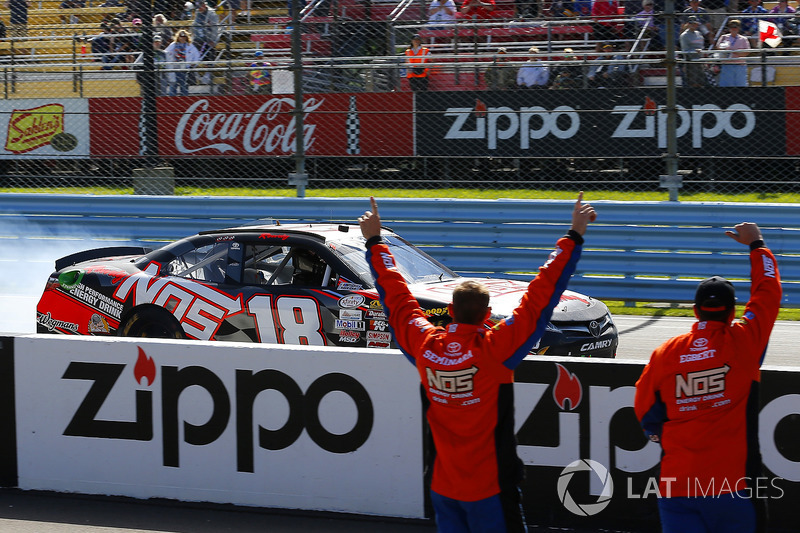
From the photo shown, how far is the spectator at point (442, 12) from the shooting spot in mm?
15492

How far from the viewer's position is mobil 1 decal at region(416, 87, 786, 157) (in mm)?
14125

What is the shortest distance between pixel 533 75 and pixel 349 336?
8734 mm

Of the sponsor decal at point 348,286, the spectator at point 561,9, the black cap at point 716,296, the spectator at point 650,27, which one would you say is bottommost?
the sponsor decal at point 348,286

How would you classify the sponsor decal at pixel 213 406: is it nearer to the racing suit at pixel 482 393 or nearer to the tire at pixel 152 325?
the racing suit at pixel 482 393

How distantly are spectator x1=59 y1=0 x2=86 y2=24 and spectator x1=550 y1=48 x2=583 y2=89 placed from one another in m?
10.4

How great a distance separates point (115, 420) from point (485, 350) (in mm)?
2988

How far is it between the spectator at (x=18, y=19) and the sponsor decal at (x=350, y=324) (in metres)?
14.3

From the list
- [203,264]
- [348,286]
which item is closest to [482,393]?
[348,286]

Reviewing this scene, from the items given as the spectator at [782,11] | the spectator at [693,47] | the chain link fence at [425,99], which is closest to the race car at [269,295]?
the chain link fence at [425,99]

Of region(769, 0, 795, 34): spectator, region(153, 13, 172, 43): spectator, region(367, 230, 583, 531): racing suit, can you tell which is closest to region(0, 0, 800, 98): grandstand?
region(769, 0, 795, 34): spectator

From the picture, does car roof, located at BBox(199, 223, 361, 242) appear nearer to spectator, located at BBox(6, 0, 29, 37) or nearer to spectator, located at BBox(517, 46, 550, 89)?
spectator, located at BBox(517, 46, 550, 89)

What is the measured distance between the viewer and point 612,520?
4.86 m

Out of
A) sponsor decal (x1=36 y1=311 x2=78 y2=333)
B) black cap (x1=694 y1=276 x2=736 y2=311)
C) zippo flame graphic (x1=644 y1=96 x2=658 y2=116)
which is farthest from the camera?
zippo flame graphic (x1=644 y1=96 x2=658 y2=116)

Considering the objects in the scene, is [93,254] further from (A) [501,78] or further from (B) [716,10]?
(B) [716,10]
